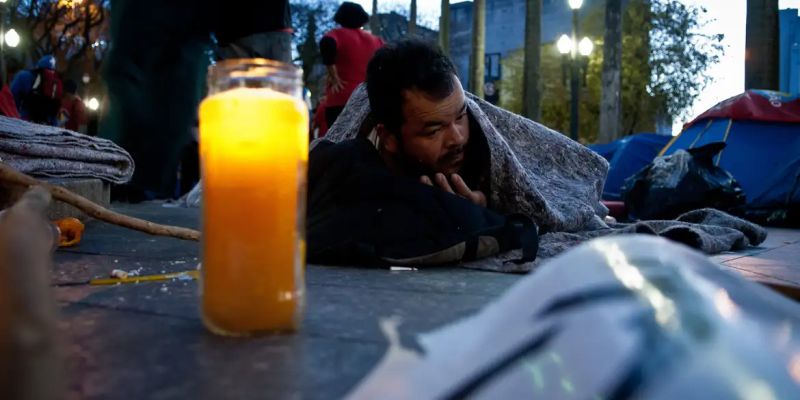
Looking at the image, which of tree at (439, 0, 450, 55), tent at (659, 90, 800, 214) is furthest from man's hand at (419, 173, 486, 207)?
tree at (439, 0, 450, 55)

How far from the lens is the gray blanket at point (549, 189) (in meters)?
2.65

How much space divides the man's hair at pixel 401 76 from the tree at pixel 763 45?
632cm

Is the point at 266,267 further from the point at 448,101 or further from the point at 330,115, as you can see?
the point at 330,115

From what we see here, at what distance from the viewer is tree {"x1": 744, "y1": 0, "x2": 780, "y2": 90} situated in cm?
750

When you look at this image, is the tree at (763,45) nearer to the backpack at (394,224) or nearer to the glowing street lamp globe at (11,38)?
the backpack at (394,224)

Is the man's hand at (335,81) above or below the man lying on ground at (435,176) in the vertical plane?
above

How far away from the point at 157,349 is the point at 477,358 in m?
0.55

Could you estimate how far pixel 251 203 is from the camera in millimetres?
985

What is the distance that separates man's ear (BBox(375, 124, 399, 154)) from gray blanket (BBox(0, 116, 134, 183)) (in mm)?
1323

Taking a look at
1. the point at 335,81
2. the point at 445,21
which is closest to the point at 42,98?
the point at 335,81

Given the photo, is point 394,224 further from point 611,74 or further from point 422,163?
point 611,74

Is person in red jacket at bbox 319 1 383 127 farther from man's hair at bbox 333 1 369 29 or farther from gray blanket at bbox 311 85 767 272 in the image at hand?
gray blanket at bbox 311 85 767 272

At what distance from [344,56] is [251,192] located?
5.30 meters

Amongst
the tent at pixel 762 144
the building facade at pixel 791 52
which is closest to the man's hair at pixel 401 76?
the tent at pixel 762 144
